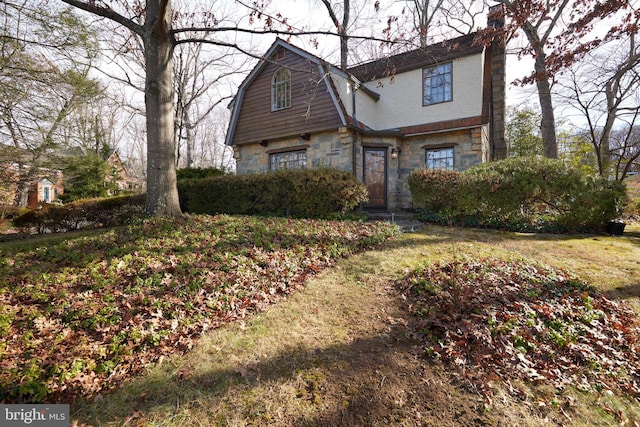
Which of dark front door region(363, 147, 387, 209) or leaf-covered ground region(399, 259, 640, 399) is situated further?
dark front door region(363, 147, 387, 209)

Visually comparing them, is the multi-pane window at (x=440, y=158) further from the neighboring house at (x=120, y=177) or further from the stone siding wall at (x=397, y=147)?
the neighboring house at (x=120, y=177)

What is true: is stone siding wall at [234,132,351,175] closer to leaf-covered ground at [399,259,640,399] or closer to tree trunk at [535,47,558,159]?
leaf-covered ground at [399,259,640,399]

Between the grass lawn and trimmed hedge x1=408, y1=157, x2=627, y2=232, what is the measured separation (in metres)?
2.96

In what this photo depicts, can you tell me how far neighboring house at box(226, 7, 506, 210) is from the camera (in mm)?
10352

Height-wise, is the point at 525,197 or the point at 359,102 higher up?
the point at 359,102

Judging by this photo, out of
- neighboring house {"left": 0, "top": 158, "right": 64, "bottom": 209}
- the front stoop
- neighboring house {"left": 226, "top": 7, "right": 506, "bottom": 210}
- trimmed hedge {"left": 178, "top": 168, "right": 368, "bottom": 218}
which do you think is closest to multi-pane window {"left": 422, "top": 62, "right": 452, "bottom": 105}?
neighboring house {"left": 226, "top": 7, "right": 506, "bottom": 210}

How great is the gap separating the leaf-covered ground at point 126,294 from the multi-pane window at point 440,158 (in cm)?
721

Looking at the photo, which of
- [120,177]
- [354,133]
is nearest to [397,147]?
[354,133]

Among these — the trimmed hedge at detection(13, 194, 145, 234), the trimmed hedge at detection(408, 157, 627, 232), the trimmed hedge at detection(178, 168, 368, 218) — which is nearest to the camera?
the trimmed hedge at detection(408, 157, 627, 232)

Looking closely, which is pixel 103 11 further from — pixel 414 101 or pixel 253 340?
pixel 414 101

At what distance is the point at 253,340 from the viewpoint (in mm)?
2744

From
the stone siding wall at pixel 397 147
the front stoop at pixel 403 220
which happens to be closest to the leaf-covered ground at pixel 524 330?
the front stoop at pixel 403 220

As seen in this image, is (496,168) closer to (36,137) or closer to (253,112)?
(253,112)

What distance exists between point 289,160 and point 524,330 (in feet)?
34.5
